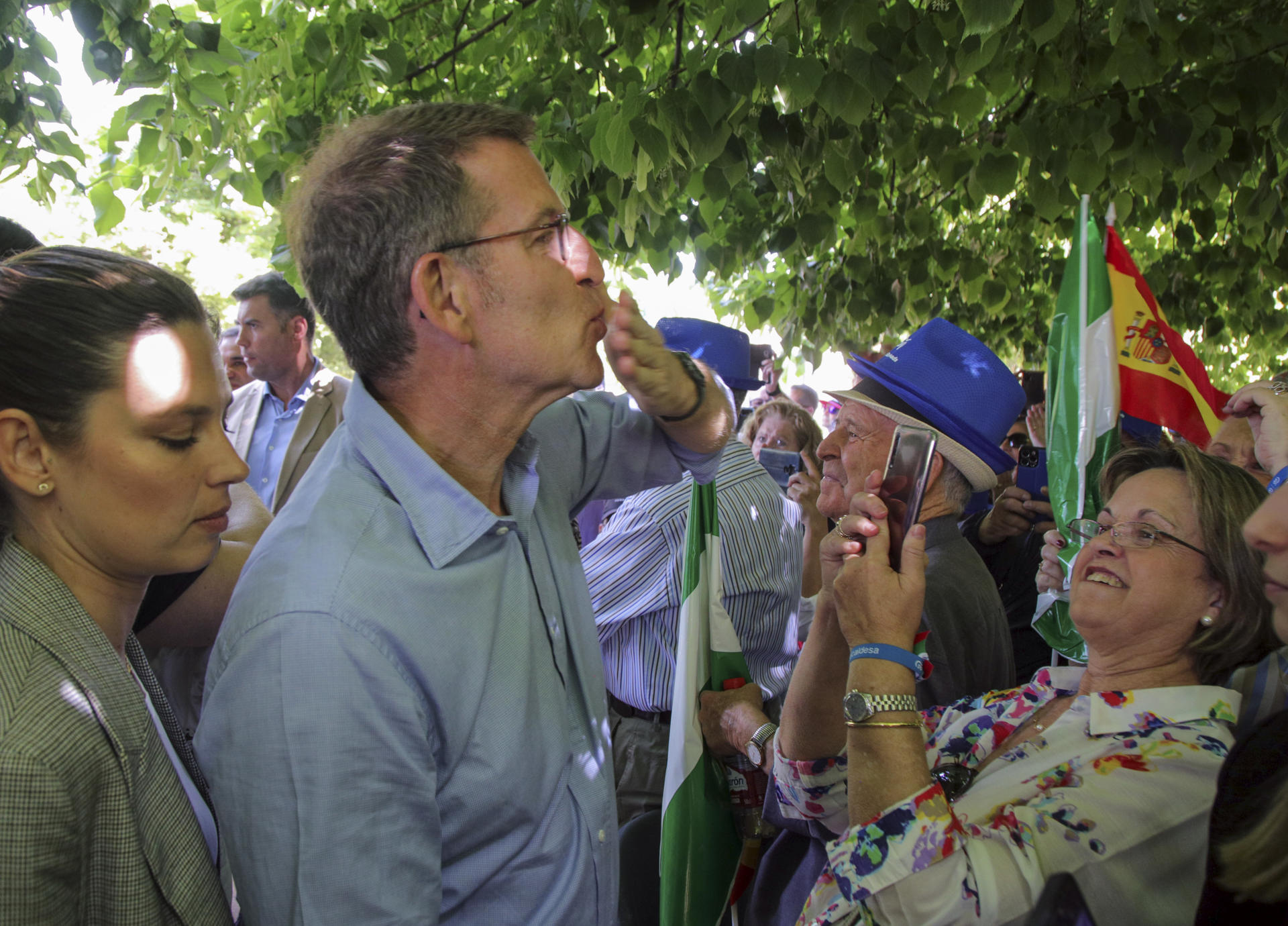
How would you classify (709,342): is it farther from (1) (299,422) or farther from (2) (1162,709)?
(1) (299,422)

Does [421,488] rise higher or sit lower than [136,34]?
lower

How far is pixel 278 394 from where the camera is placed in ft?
15.5

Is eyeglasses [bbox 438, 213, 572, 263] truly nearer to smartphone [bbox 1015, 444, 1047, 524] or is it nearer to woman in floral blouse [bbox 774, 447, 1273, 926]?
woman in floral blouse [bbox 774, 447, 1273, 926]

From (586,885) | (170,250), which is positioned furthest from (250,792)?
(170,250)

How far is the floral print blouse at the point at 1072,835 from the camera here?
1563 mm

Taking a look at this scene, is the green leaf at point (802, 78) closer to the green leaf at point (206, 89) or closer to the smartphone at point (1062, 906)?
the green leaf at point (206, 89)

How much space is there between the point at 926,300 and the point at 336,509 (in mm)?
5063

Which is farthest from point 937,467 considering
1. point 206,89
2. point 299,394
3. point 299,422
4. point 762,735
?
point 299,394

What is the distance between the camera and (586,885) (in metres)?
1.47

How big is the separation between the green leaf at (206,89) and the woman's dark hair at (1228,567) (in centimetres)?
286

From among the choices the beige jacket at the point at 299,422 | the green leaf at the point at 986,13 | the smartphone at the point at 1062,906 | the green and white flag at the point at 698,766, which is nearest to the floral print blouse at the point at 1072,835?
the green and white flag at the point at 698,766

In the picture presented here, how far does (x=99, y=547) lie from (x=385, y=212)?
25.3 inches

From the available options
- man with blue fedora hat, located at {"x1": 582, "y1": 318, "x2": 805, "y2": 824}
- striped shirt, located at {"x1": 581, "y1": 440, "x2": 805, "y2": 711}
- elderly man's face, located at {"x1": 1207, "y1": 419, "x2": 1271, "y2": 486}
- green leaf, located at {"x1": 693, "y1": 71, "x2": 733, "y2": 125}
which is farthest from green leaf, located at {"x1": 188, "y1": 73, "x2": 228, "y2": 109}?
elderly man's face, located at {"x1": 1207, "y1": 419, "x2": 1271, "y2": 486}

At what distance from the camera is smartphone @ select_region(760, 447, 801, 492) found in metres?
4.60
